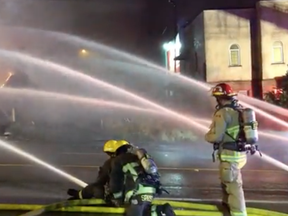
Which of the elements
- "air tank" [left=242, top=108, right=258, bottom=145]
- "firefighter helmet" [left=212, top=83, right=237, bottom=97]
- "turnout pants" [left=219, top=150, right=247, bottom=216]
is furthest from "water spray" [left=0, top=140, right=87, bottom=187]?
"air tank" [left=242, top=108, right=258, bottom=145]

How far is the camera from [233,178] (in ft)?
19.2

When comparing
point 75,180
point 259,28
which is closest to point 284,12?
point 259,28

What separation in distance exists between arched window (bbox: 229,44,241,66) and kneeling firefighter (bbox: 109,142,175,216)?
24.8 meters

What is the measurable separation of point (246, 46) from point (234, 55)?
80 centimetres

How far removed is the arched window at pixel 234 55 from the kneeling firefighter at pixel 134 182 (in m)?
24.8

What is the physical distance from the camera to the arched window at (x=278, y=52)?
Result: 28.9m

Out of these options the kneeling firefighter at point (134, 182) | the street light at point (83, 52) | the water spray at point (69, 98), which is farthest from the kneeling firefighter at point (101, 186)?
the street light at point (83, 52)

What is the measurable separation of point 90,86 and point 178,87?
4846 millimetres

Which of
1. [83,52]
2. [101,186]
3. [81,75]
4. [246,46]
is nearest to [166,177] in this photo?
[101,186]

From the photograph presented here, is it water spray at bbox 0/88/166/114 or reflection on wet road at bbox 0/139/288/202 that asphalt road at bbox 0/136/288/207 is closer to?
reflection on wet road at bbox 0/139/288/202

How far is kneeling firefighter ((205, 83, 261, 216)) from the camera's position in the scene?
577cm

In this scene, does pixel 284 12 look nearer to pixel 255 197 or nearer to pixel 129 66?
pixel 129 66

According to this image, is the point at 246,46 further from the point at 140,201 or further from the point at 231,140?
the point at 140,201

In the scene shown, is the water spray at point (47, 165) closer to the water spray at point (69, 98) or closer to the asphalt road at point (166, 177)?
the asphalt road at point (166, 177)
